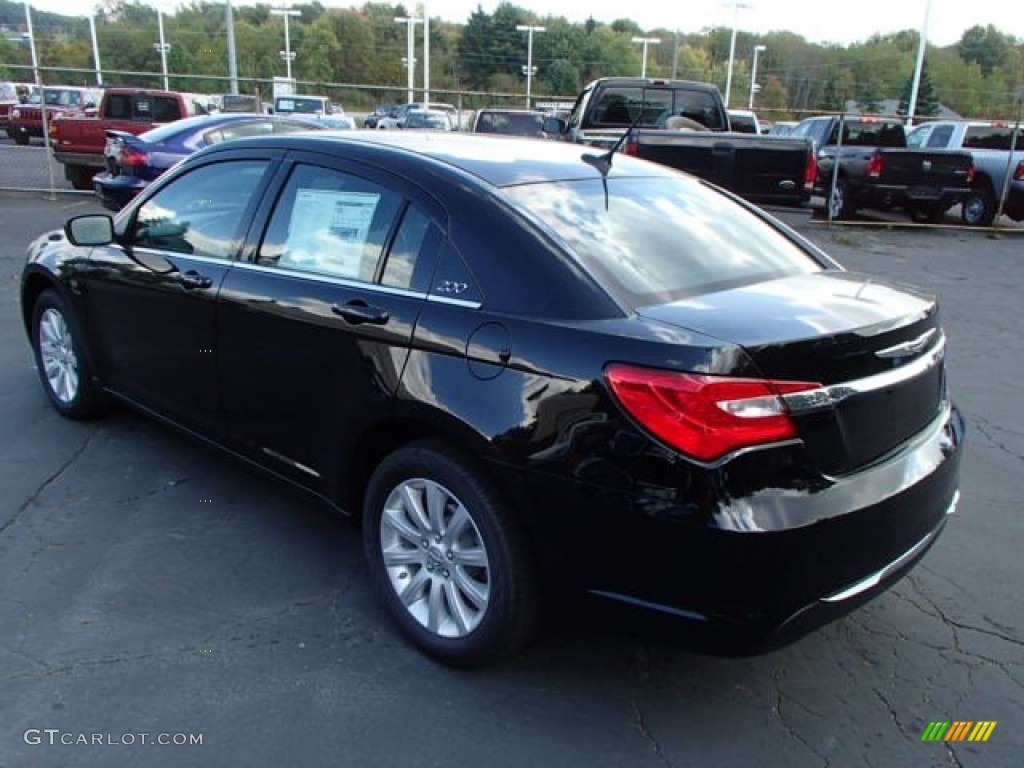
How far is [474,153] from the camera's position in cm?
323

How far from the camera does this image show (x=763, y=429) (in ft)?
7.29

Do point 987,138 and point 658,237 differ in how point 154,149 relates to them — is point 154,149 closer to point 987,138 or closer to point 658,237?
point 658,237

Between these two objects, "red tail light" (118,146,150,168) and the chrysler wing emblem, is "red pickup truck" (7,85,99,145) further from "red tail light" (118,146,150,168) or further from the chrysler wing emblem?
the chrysler wing emblem

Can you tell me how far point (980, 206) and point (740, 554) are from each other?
15121 mm

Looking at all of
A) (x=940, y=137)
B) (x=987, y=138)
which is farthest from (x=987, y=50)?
(x=987, y=138)

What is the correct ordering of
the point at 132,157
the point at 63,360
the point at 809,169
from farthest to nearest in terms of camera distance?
the point at 809,169
the point at 132,157
the point at 63,360

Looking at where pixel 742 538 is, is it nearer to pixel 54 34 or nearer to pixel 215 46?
pixel 215 46

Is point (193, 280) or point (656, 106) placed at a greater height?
point (656, 106)

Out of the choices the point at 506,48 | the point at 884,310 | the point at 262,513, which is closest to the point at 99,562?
the point at 262,513

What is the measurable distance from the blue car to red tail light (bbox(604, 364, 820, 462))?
9344 millimetres

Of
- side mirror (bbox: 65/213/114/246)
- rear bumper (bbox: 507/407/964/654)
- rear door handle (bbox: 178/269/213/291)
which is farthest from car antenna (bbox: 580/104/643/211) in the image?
side mirror (bbox: 65/213/114/246)

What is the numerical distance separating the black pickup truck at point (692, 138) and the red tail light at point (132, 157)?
17.3 feet

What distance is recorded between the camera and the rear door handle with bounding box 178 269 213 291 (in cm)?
357

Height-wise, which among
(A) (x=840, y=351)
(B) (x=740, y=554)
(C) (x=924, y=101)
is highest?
(C) (x=924, y=101)
